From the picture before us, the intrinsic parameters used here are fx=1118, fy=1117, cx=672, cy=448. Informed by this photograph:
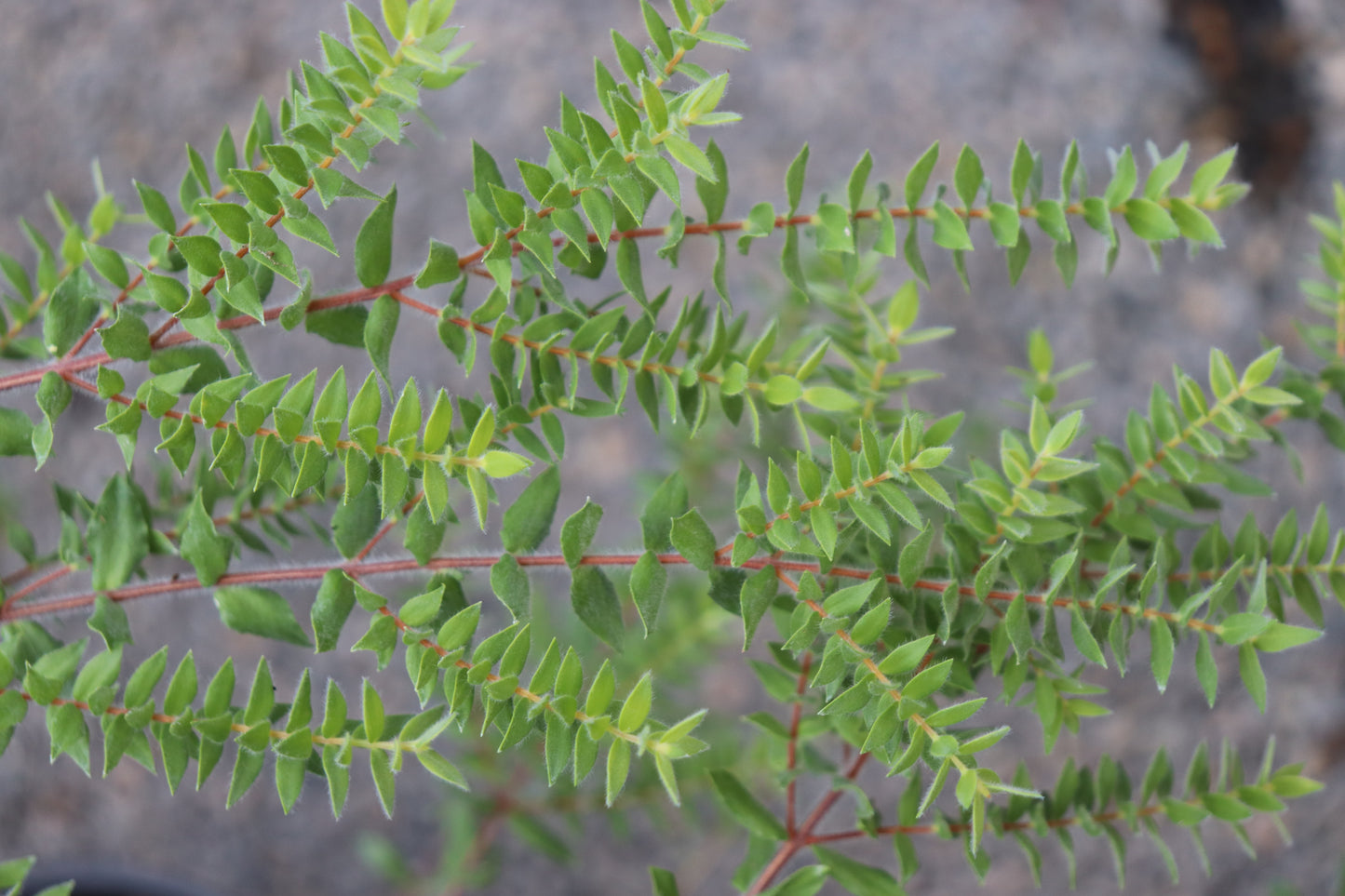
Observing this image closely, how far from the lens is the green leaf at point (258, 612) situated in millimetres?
606

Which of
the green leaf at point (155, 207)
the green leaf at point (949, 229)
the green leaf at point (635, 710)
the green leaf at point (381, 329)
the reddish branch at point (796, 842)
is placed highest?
the green leaf at point (155, 207)

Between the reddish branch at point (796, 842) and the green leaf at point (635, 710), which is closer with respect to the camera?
the green leaf at point (635, 710)

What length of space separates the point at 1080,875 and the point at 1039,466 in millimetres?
1019

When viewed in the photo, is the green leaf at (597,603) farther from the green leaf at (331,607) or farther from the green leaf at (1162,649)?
the green leaf at (1162,649)

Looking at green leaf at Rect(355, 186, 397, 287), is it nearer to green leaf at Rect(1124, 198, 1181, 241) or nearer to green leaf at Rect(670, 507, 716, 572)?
green leaf at Rect(670, 507, 716, 572)

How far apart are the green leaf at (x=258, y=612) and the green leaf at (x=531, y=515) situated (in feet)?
0.41

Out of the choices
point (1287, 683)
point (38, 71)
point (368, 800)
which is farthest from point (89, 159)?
point (1287, 683)

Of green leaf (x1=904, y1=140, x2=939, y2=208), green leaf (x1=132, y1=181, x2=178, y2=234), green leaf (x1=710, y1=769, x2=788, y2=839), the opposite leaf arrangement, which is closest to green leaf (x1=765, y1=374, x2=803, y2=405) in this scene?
the opposite leaf arrangement

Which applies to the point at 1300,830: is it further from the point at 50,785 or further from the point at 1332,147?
the point at 50,785

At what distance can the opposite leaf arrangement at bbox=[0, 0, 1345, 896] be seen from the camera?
508 mm

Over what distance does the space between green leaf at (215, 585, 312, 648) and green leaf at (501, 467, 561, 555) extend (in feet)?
0.41

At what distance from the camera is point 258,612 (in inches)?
23.9

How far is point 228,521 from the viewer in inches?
28.8

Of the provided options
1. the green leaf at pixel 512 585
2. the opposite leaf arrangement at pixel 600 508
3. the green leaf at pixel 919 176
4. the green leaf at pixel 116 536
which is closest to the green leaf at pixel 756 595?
the opposite leaf arrangement at pixel 600 508
